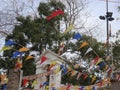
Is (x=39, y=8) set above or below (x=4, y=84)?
above

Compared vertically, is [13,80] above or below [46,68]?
below

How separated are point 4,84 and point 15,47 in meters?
8.07

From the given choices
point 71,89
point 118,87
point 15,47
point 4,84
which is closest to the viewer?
point 4,84

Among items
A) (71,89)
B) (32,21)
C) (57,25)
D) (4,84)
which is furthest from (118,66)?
(4,84)

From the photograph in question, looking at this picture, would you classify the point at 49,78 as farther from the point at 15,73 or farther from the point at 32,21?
the point at 32,21

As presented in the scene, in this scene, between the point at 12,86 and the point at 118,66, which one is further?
the point at 118,66

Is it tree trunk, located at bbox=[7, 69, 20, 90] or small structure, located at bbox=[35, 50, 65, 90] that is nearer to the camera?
tree trunk, located at bbox=[7, 69, 20, 90]

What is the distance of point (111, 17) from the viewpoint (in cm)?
2664

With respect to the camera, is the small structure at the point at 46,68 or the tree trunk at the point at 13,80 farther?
the small structure at the point at 46,68

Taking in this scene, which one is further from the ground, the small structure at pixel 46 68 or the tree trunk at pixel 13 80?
the small structure at pixel 46 68

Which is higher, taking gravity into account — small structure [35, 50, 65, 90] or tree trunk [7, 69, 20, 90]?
small structure [35, 50, 65, 90]

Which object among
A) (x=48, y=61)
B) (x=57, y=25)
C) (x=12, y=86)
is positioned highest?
(x=57, y=25)

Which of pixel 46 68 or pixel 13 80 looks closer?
pixel 13 80

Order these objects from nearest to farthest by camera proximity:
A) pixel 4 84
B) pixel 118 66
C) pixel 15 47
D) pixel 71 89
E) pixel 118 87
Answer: pixel 4 84, pixel 71 89, pixel 118 87, pixel 15 47, pixel 118 66
